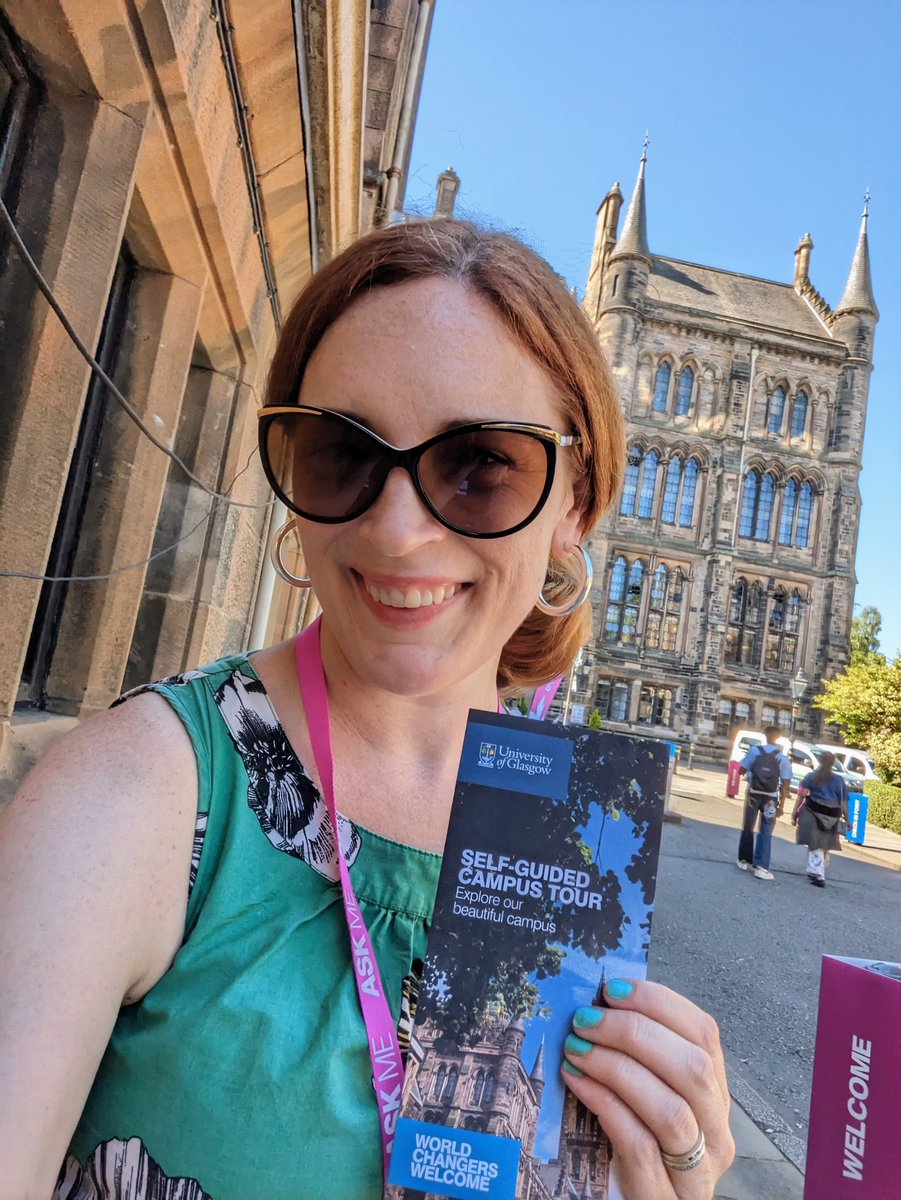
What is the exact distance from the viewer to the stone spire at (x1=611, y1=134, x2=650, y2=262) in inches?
1282

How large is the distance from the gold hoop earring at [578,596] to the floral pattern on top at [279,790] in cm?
58

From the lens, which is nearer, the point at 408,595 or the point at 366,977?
the point at 366,977

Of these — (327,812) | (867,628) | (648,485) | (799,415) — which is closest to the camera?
(327,812)

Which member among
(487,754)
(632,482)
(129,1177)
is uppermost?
(632,482)

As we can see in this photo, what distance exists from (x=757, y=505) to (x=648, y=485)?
4790mm

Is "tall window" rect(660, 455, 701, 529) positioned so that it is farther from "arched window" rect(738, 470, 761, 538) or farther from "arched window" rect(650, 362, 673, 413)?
"arched window" rect(650, 362, 673, 413)

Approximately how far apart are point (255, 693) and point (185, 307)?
275cm

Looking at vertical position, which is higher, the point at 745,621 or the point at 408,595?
the point at 745,621

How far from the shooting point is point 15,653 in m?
2.11

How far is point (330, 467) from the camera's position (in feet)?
3.37

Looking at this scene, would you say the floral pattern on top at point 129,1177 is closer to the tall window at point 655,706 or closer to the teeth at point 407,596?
the teeth at point 407,596

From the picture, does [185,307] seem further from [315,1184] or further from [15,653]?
[315,1184]

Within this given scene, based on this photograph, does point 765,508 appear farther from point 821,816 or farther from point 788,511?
point 821,816

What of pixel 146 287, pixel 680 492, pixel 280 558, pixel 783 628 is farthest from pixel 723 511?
pixel 280 558
